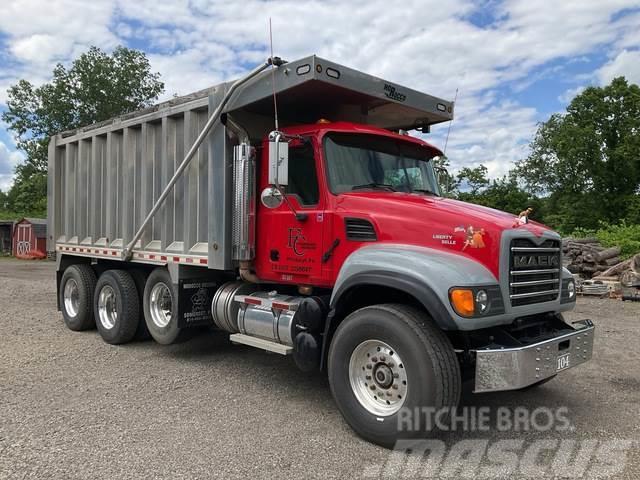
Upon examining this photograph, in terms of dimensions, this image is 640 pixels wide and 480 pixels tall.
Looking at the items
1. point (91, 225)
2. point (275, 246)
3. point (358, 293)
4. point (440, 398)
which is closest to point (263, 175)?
point (275, 246)

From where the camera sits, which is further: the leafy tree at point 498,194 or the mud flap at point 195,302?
the leafy tree at point 498,194

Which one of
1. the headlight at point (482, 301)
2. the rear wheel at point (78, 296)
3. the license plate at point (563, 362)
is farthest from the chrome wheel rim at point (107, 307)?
the license plate at point (563, 362)

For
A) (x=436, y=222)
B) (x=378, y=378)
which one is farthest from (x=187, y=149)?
(x=378, y=378)

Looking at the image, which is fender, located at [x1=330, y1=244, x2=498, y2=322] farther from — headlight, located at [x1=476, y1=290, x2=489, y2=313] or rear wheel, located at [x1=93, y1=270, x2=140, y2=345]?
rear wheel, located at [x1=93, y1=270, x2=140, y2=345]

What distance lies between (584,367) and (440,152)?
327cm

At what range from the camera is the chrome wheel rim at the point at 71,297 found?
8.92 metres

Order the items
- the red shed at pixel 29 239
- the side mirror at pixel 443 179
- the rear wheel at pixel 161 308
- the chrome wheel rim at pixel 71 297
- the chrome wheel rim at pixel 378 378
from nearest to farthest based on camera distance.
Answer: the chrome wheel rim at pixel 378 378 → the side mirror at pixel 443 179 → the rear wheel at pixel 161 308 → the chrome wheel rim at pixel 71 297 → the red shed at pixel 29 239

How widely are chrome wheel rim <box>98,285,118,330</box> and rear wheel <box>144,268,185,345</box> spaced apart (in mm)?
885

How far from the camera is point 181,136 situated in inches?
271

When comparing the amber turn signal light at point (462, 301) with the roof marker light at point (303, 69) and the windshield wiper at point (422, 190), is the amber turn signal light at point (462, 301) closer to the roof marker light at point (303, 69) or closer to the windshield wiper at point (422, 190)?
the windshield wiper at point (422, 190)

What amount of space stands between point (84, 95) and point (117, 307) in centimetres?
4043

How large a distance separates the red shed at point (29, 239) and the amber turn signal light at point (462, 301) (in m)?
33.5

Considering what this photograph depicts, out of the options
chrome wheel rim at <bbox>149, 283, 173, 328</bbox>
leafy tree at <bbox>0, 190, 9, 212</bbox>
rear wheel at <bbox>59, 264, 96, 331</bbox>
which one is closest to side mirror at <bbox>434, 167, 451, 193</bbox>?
chrome wheel rim at <bbox>149, 283, 173, 328</bbox>

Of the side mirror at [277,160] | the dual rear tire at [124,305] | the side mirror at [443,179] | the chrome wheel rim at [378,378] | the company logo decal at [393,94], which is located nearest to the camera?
the chrome wheel rim at [378,378]
